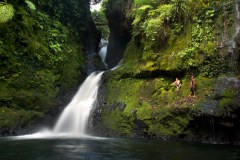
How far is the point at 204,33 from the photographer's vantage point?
12.8 metres

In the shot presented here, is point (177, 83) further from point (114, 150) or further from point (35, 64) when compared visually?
point (35, 64)

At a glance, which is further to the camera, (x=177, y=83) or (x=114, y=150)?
(x=177, y=83)

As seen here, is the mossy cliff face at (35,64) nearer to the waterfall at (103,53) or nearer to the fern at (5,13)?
the fern at (5,13)

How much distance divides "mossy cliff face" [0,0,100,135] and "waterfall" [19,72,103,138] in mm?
546

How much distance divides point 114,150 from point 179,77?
17.0ft

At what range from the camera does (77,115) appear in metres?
14.1

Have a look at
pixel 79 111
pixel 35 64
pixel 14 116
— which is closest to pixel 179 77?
pixel 79 111

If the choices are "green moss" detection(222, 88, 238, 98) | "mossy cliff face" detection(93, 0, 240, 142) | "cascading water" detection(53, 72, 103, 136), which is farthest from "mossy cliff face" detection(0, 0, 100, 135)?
"green moss" detection(222, 88, 238, 98)

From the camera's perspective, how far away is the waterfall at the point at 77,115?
523 inches

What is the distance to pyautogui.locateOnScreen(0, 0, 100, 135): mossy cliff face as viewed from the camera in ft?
42.9

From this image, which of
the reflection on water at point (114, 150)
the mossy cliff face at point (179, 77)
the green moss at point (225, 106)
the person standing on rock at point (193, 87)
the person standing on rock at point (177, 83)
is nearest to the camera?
the reflection on water at point (114, 150)

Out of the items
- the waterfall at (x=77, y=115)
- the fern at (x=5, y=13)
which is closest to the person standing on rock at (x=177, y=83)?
the waterfall at (x=77, y=115)

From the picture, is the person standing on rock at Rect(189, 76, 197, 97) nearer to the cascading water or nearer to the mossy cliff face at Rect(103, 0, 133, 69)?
the cascading water

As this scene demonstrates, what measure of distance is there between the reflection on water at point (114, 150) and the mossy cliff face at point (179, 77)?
0.99 meters
